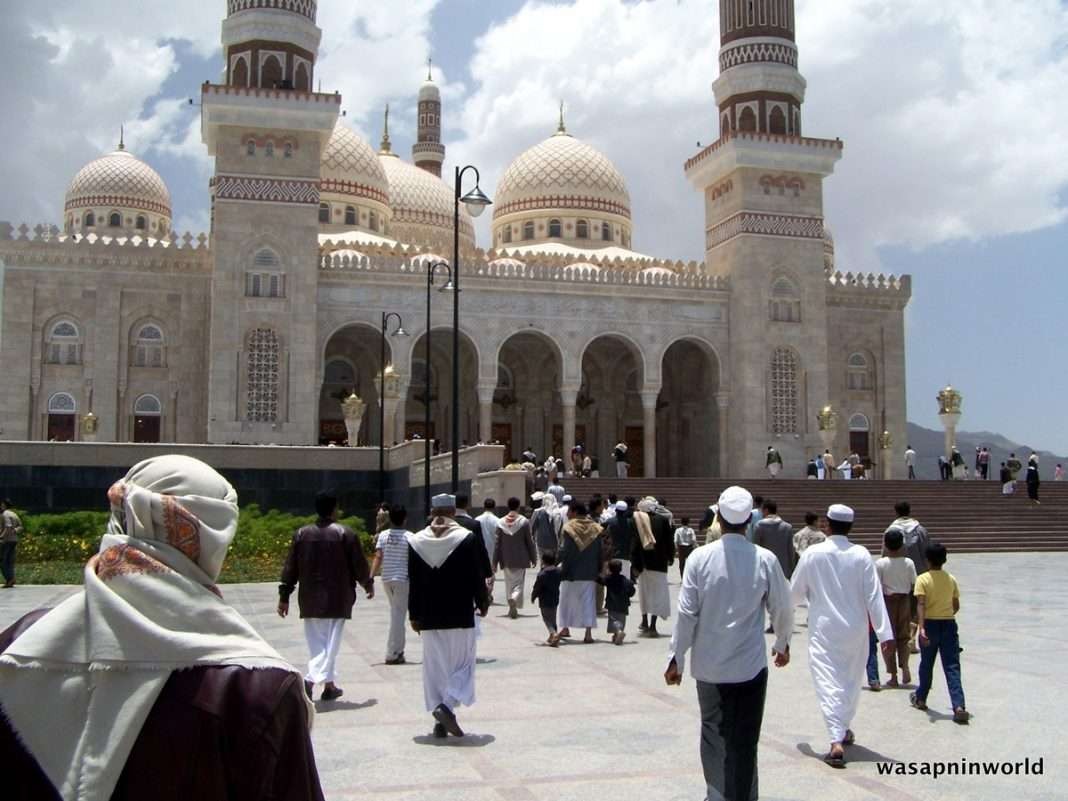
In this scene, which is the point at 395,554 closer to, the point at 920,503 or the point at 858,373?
the point at 920,503

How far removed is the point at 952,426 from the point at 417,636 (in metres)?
26.2

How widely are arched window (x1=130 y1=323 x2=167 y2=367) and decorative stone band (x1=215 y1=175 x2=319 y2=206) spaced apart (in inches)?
158

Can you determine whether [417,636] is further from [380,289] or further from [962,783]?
[380,289]

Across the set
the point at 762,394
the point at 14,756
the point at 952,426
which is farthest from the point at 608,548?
the point at 952,426

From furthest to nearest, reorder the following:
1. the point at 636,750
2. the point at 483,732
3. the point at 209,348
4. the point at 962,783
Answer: the point at 209,348 < the point at 483,732 < the point at 636,750 < the point at 962,783

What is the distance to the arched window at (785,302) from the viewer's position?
3406 cm

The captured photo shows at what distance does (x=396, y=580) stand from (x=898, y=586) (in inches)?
142

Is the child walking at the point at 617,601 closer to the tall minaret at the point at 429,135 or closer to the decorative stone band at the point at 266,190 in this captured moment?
the decorative stone band at the point at 266,190

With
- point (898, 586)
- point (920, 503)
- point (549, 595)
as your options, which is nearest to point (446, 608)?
point (898, 586)

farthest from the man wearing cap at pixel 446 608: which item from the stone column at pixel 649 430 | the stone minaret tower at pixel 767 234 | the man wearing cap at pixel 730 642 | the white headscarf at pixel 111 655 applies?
the stone minaret tower at pixel 767 234

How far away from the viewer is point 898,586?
804 cm

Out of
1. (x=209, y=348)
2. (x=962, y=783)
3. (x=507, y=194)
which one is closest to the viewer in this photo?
(x=962, y=783)

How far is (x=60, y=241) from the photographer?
101 feet

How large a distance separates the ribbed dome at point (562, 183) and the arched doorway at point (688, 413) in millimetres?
7011
